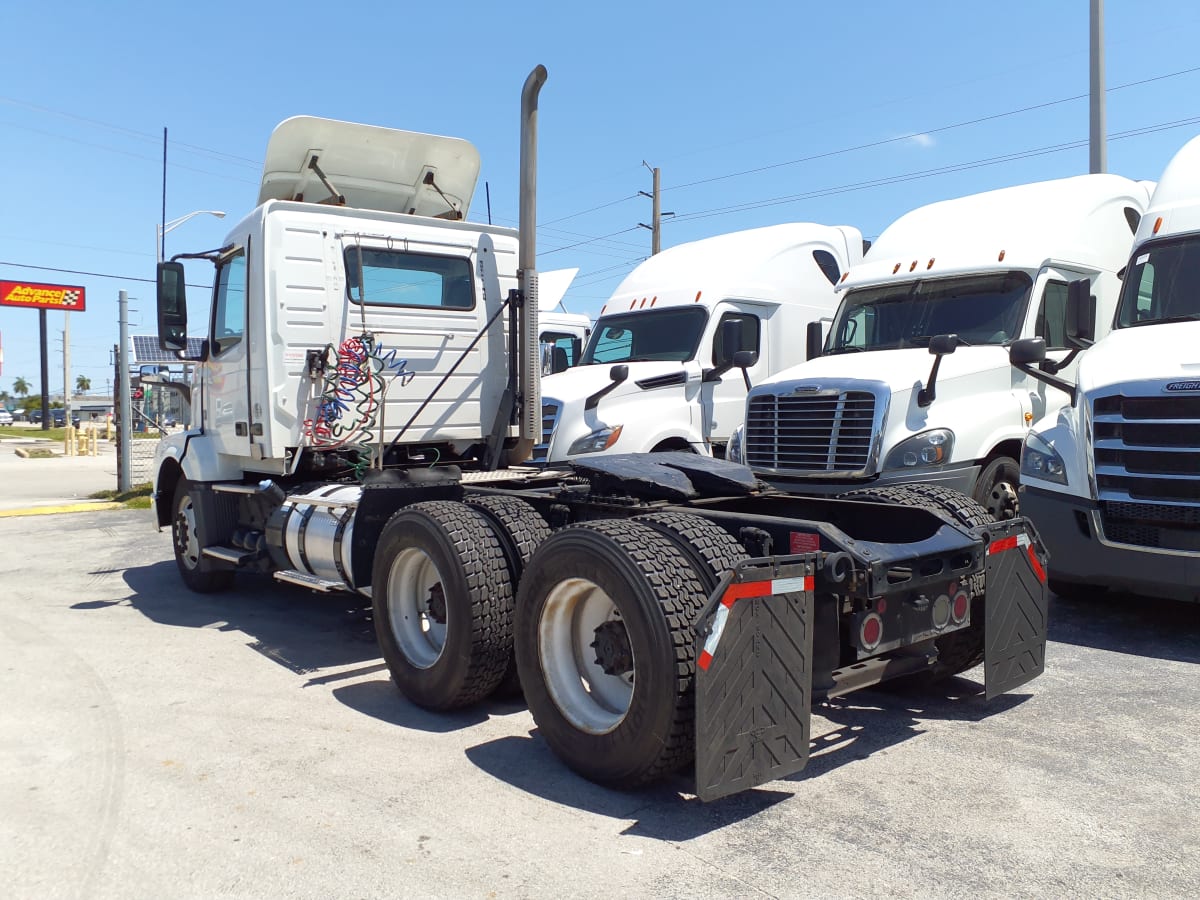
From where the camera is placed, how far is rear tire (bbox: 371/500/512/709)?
4.79 meters

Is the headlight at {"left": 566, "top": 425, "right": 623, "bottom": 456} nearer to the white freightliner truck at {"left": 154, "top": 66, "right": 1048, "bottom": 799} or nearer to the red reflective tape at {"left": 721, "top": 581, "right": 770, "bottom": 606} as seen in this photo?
the white freightliner truck at {"left": 154, "top": 66, "right": 1048, "bottom": 799}

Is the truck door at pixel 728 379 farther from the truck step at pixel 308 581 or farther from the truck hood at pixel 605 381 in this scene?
the truck step at pixel 308 581

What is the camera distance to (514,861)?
3.33 m

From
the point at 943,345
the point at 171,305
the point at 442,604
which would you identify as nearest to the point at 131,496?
the point at 171,305

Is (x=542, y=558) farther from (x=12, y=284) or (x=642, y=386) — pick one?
(x=12, y=284)

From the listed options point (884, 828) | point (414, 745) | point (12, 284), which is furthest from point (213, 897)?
point (12, 284)

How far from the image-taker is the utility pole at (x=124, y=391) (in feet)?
57.2

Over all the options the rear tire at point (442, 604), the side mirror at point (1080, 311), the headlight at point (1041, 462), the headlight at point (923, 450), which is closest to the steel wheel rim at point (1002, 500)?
the headlight at point (923, 450)

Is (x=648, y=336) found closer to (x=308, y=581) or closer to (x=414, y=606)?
(x=308, y=581)

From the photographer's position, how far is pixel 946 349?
7.65 meters

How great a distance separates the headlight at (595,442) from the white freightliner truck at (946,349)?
3.91 ft

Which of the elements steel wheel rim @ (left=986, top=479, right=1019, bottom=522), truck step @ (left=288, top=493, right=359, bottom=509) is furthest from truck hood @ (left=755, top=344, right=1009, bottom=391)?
truck step @ (left=288, top=493, right=359, bottom=509)

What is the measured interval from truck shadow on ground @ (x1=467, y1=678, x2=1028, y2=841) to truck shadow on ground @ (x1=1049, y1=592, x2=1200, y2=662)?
55.0 inches

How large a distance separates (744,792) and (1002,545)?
5.57ft
